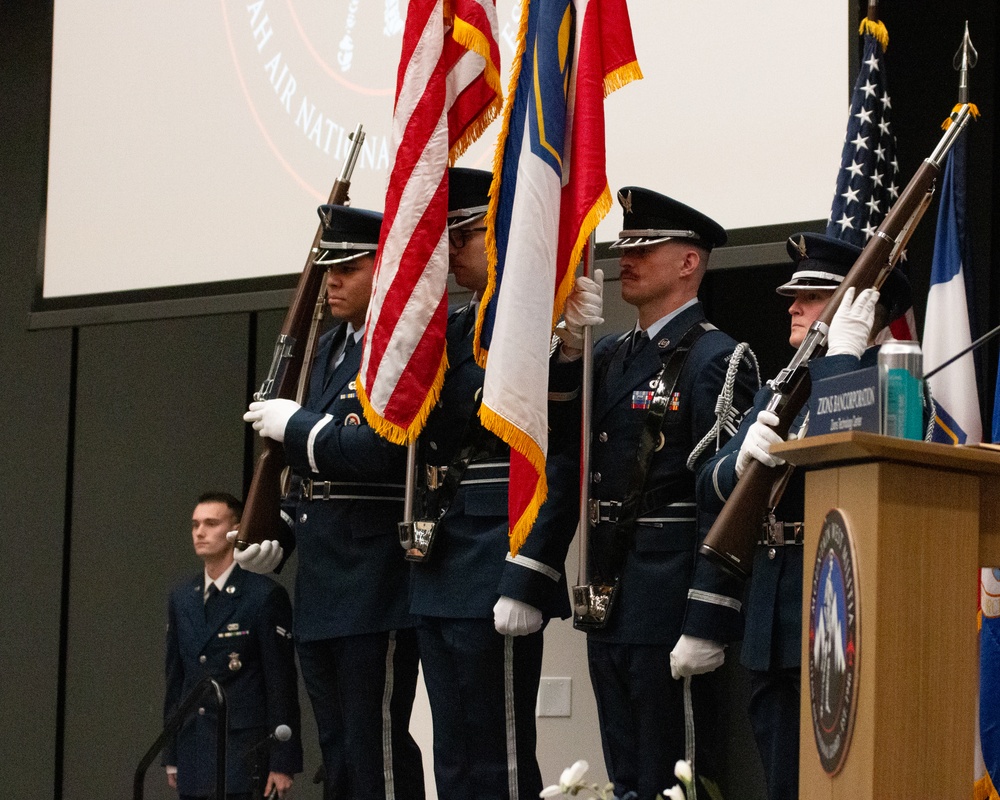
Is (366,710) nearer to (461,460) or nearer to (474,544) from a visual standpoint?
(474,544)

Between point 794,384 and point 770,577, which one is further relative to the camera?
point 770,577

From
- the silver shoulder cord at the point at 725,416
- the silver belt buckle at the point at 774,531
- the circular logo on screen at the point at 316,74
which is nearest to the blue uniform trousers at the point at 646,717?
the silver belt buckle at the point at 774,531

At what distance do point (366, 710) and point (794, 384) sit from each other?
1.23 m

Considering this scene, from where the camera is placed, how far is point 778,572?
275 centimetres

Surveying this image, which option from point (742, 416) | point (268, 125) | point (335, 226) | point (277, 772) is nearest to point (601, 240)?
point (335, 226)

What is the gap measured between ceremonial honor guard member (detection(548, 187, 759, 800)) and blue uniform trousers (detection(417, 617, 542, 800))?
0.49 ft

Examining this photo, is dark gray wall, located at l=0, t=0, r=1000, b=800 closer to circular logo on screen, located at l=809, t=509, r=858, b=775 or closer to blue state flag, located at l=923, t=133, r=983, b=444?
blue state flag, located at l=923, t=133, r=983, b=444

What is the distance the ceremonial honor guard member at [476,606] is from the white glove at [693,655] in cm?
33

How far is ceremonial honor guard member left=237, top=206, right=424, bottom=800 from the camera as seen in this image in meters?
3.19

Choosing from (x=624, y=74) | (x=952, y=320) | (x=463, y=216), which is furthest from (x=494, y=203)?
(x=952, y=320)

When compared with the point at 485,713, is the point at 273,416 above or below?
above

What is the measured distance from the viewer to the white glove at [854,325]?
8.52ft

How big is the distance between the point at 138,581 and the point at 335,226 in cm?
263

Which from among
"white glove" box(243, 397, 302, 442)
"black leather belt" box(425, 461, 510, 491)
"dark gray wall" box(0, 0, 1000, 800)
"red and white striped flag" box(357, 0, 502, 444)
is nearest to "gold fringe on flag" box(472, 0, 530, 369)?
"red and white striped flag" box(357, 0, 502, 444)
